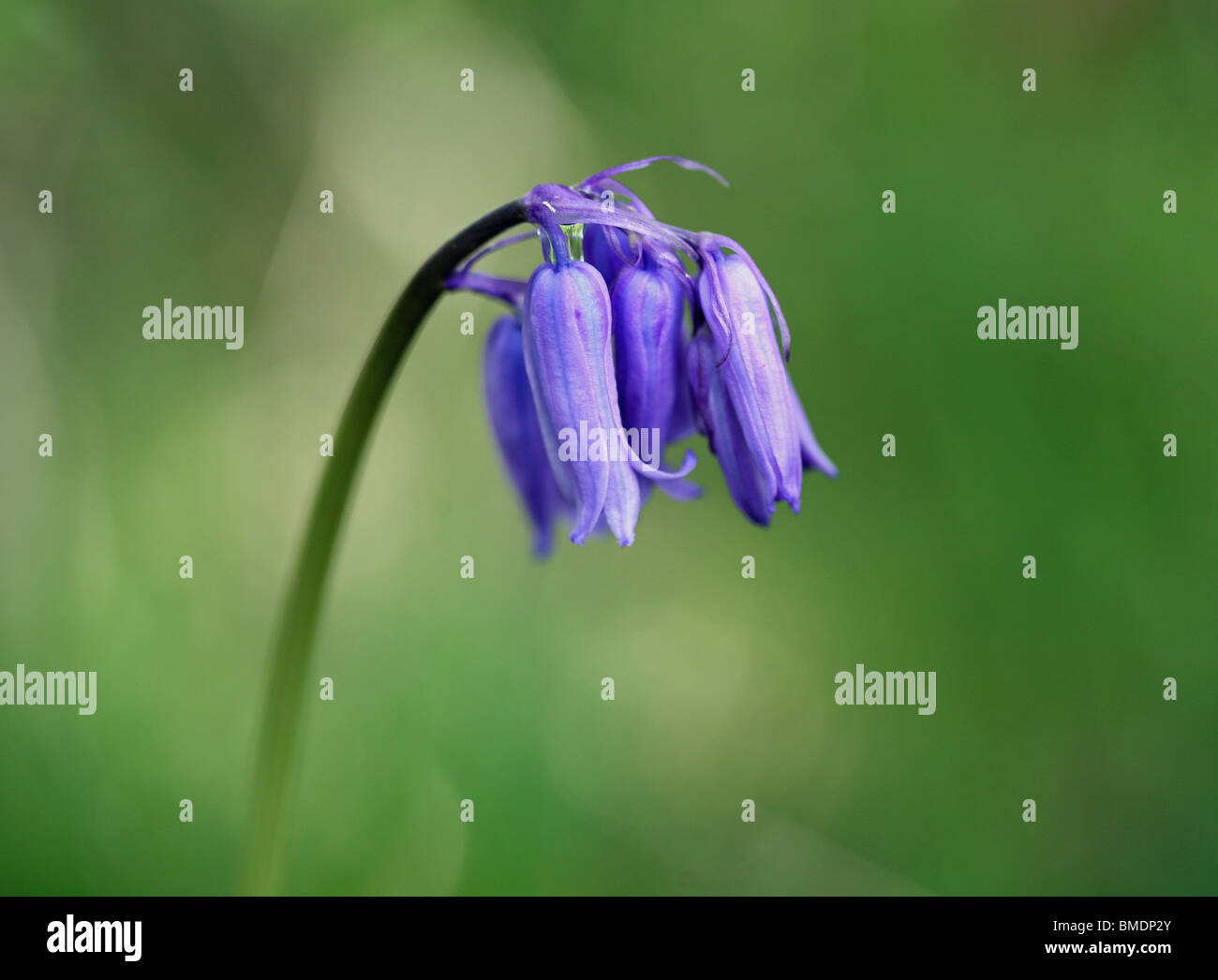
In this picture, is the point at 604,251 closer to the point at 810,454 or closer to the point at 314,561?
the point at 810,454

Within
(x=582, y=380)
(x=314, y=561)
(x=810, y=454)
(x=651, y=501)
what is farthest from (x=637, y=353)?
(x=651, y=501)

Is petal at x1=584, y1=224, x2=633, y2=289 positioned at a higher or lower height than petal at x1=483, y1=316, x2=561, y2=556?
higher

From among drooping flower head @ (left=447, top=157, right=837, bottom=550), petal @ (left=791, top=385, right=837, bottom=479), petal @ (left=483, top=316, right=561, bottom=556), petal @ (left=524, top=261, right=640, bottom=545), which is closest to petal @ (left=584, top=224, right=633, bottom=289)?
drooping flower head @ (left=447, top=157, right=837, bottom=550)

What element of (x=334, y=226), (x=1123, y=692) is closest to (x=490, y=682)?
(x=334, y=226)

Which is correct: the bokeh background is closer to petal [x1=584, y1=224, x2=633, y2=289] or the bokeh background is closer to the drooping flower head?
the drooping flower head

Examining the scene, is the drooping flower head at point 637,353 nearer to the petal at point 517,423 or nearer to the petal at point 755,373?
the petal at point 755,373
